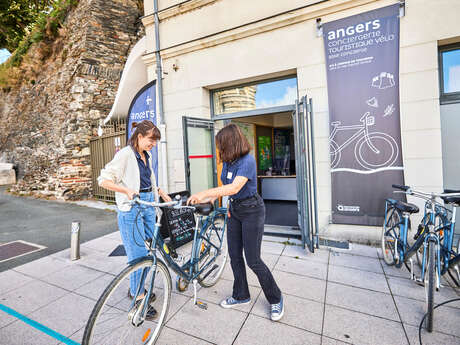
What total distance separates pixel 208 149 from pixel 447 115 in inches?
161

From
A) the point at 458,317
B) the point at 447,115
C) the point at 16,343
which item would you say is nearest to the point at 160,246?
the point at 16,343

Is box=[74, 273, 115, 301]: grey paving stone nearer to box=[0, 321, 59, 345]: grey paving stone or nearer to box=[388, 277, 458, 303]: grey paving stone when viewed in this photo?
box=[0, 321, 59, 345]: grey paving stone

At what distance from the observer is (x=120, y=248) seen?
4.32 meters

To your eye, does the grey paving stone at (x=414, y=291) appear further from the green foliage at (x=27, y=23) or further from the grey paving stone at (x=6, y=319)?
the green foliage at (x=27, y=23)

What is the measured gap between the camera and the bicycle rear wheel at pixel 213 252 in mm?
2727

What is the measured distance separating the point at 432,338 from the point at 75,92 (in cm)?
1069

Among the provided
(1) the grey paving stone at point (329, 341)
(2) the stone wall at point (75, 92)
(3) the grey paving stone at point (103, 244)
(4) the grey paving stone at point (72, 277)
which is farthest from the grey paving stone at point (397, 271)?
(2) the stone wall at point (75, 92)

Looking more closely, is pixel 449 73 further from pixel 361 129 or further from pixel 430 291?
pixel 430 291

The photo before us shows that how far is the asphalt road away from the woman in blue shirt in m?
3.63

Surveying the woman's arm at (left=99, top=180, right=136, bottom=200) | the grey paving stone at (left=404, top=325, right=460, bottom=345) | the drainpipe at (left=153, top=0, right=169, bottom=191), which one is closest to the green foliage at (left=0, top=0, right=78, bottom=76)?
the drainpipe at (left=153, top=0, right=169, bottom=191)

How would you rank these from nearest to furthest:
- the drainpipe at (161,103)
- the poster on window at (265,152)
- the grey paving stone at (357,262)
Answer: the grey paving stone at (357,262)
the drainpipe at (161,103)
the poster on window at (265,152)

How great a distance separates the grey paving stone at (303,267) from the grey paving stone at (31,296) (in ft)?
9.06

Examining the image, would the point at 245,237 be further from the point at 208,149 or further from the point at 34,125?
the point at 34,125

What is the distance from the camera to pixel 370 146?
3904 mm
